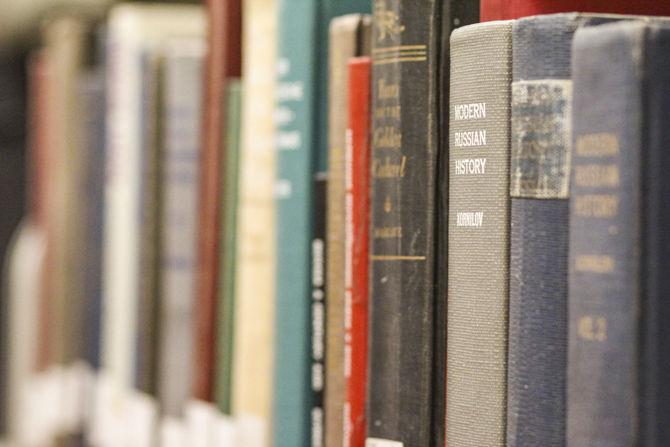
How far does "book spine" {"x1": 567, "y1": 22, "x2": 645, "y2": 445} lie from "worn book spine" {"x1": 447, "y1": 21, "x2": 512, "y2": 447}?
0.06 meters

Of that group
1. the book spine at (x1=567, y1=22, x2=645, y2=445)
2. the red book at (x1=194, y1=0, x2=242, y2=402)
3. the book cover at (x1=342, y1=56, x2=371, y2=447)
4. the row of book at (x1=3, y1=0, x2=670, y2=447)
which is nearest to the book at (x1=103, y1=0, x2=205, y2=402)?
the row of book at (x1=3, y1=0, x2=670, y2=447)

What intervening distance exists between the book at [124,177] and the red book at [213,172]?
0.15 m

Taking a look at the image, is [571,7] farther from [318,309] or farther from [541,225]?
[318,309]

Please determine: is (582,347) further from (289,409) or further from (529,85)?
(289,409)

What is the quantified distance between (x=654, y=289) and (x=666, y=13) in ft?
0.62

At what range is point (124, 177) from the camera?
108 cm

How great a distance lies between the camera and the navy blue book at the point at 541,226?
20.0 inches

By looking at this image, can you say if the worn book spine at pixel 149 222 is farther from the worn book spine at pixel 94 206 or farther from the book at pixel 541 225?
the book at pixel 541 225

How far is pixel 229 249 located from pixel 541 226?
41 centimetres

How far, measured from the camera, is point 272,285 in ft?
2.69

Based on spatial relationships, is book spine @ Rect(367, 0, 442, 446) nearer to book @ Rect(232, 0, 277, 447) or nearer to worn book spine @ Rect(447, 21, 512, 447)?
worn book spine @ Rect(447, 21, 512, 447)

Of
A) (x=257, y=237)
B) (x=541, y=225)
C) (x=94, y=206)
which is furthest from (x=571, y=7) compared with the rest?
(x=94, y=206)

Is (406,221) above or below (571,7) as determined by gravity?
below

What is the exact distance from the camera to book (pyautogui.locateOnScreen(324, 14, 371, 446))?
0.70 meters
